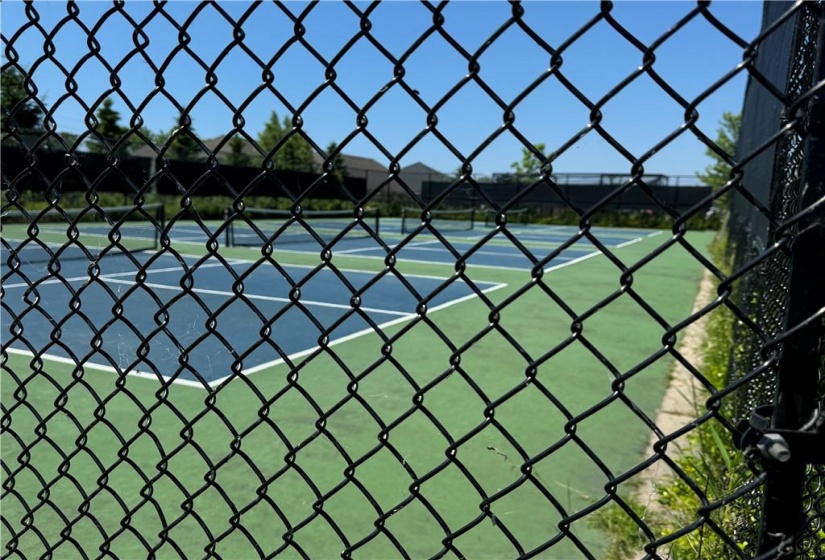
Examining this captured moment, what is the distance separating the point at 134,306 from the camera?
26.0 ft

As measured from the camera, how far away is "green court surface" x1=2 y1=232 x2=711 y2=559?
1.86m

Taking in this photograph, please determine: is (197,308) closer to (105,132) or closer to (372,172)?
(105,132)

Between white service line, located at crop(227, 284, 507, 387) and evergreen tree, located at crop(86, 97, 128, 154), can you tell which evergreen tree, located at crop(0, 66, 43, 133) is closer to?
evergreen tree, located at crop(86, 97, 128, 154)

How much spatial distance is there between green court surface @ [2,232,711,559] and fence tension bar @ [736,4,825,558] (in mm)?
282

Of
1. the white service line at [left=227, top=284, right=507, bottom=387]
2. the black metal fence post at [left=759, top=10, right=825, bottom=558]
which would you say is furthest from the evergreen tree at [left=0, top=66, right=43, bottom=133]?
the black metal fence post at [left=759, top=10, right=825, bottom=558]

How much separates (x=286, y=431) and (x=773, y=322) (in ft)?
9.75

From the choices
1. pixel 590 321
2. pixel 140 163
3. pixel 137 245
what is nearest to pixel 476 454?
pixel 590 321

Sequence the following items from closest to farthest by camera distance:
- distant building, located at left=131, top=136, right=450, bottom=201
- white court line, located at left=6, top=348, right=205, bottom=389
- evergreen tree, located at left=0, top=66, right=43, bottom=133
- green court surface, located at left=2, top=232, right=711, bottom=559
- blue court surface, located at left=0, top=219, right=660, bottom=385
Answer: green court surface, located at left=2, top=232, right=711, bottom=559, evergreen tree, located at left=0, top=66, right=43, bottom=133, blue court surface, located at left=0, top=219, right=660, bottom=385, white court line, located at left=6, top=348, right=205, bottom=389, distant building, located at left=131, top=136, right=450, bottom=201

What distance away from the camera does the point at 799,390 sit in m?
1.03

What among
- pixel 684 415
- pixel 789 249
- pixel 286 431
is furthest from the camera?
pixel 684 415

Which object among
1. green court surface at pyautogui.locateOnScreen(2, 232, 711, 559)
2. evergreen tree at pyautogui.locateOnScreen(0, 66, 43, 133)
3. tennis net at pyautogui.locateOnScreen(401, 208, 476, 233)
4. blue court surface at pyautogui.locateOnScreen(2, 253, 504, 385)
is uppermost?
evergreen tree at pyautogui.locateOnScreen(0, 66, 43, 133)

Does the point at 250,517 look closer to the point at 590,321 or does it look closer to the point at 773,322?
the point at 773,322

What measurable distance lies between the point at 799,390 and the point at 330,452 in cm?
321

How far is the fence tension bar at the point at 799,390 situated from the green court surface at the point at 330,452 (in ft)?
0.92
